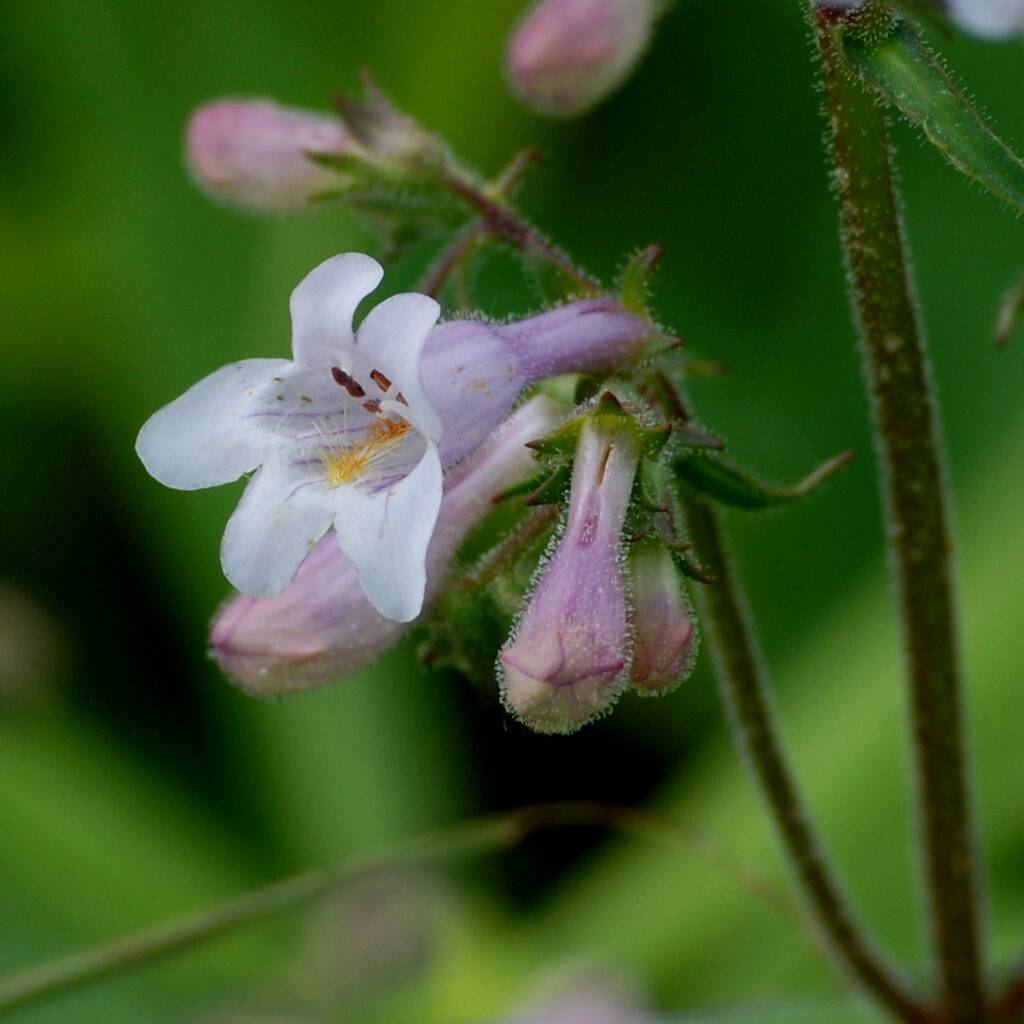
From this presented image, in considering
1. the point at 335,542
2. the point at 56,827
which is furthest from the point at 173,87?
the point at 335,542

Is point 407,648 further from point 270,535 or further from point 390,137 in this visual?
point 270,535

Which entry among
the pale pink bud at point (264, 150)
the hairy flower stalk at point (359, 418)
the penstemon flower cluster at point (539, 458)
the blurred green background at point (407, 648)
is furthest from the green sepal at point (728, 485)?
the blurred green background at point (407, 648)

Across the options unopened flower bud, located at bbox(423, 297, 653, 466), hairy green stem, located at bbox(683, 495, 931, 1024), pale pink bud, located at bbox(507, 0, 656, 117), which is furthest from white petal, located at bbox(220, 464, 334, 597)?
pale pink bud, located at bbox(507, 0, 656, 117)

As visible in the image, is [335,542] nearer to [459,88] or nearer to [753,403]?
[753,403]

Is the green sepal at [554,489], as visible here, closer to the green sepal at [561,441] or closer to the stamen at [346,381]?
the green sepal at [561,441]

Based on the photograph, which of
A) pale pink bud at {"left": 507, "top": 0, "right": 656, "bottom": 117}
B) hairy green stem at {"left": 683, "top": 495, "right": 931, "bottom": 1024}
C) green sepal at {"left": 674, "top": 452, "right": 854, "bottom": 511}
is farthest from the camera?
pale pink bud at {"left": 507, "top": 0, "right": 656, "bottom": 117}

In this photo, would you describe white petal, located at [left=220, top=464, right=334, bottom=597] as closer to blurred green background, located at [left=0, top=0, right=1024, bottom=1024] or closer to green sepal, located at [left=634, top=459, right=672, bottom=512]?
green sepal, located at [left=634, top=459, right=672, bottom=512]

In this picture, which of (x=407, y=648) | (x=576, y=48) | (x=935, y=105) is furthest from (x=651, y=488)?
(x=407, y=648)
